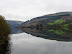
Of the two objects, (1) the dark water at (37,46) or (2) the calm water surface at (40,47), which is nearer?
(2) the calm water surface at (40,47)

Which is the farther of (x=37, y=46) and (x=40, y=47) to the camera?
(x=37, y=46)

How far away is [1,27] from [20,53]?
38.0ft

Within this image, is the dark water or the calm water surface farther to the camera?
the dark water

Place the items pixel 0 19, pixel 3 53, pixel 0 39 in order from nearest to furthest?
pixel 3 53
pixel 0 39
pixel 0 19

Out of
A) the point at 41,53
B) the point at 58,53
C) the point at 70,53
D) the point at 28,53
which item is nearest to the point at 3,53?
the point at 28,53

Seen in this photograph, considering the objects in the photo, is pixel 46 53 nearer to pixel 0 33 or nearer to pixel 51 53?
pixel 51 53

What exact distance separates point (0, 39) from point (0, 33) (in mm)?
1806

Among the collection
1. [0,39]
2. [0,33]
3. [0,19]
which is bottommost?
[0,39]

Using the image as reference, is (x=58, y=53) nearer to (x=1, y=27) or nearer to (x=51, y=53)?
(x=51, y=53)

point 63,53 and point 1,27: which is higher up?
point 1,27

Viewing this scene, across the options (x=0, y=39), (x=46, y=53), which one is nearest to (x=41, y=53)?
(x=46, y=53)

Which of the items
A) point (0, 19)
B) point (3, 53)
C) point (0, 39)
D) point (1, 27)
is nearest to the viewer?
point (3, 53)

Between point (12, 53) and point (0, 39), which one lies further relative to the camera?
point (0, 39)

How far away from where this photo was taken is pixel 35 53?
76.5 ft
